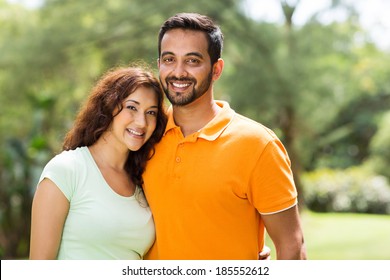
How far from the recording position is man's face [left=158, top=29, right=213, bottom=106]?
8.94 ft

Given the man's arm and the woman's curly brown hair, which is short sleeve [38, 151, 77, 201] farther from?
the man's arm

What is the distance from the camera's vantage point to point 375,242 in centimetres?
1040

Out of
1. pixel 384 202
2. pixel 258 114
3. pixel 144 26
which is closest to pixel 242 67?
pixel 258 114

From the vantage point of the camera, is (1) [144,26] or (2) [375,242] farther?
(1) [144,26]

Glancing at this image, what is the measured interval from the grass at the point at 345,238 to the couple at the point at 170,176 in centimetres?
551

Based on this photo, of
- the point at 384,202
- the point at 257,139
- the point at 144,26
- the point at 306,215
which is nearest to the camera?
the point at 257,139

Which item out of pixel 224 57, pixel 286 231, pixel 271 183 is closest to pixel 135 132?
pixel 271 183

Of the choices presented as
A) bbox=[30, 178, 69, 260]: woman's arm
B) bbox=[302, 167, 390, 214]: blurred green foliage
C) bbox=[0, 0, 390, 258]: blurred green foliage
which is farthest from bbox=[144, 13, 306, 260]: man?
bbox=[302, 167, 390, 214]: blurred green foliage

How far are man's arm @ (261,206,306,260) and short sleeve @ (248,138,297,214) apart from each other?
0.04m

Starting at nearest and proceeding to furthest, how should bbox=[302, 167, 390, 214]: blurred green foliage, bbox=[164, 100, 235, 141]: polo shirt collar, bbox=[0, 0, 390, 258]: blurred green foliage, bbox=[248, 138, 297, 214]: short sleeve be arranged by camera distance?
bbox=[248, 138, 297, 214]: short sleeve → bbox=[164, 100, 235, 141]: polo shirt collar → bbox=[0, 0, 390, 258]: blurred green foliage → bbox=[302, 167, 390, 214]: blurred green foliage
